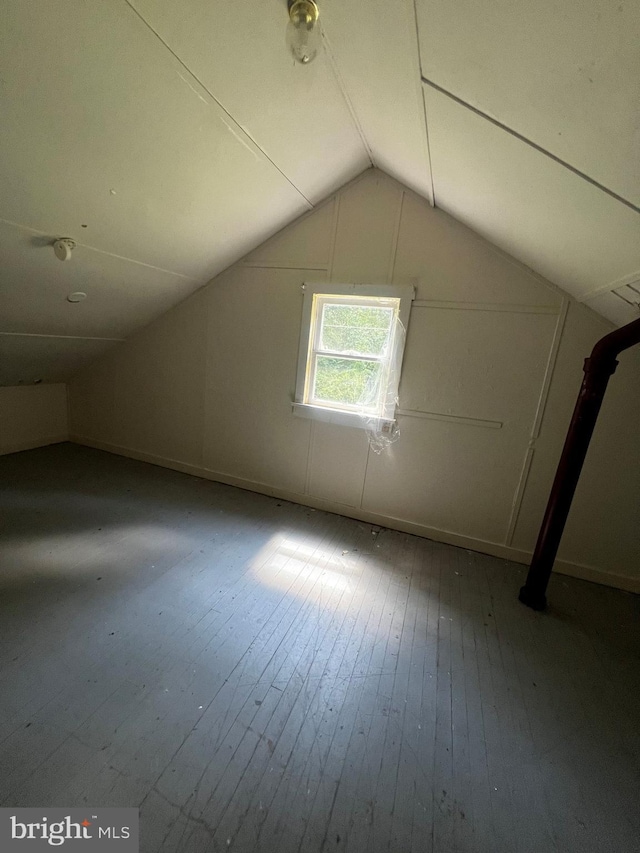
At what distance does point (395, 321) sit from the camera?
2.43 meters

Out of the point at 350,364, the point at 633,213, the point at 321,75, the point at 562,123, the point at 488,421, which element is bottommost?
the point at 488,421

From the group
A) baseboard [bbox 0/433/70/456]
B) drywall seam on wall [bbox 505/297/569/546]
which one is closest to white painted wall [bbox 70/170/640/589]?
drywall seam on wall [bbox 505/297/569/546]

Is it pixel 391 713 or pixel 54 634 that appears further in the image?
pixel 54 634

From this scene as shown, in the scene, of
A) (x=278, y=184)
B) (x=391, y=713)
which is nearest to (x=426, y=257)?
(x=278, y=184)

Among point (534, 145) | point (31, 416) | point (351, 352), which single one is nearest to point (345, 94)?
point (534, 145)

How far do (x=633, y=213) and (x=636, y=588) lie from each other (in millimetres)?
2332

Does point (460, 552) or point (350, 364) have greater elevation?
point (350, 364)

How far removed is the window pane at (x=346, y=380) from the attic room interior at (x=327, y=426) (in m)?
0.03

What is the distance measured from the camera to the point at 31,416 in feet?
11.4

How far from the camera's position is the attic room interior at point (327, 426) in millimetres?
978

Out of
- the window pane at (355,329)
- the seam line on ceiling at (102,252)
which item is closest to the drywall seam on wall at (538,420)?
the window pane at (355,329)

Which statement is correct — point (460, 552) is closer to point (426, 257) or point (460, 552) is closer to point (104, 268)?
point (426, 257)

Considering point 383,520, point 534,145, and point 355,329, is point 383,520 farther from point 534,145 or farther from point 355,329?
point 534,145

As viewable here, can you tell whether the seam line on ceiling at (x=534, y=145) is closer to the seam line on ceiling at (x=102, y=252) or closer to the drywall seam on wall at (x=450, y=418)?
the drywall seam on wall at (x=450, y=418)
